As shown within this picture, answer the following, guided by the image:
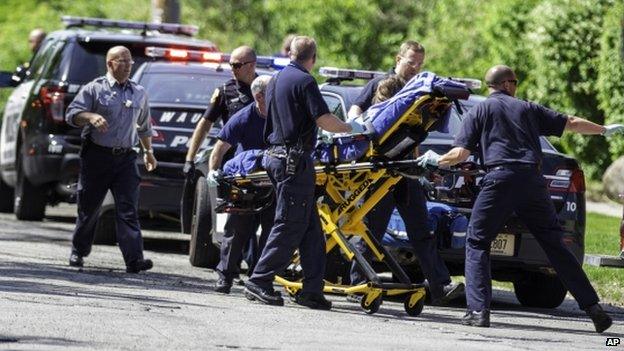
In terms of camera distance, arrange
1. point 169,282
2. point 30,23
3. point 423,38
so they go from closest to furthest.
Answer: point 169,282, point 423,38, point 30,23

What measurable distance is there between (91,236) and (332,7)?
16942 millimetres

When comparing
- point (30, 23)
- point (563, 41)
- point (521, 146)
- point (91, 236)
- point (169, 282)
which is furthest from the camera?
point (30, 23)

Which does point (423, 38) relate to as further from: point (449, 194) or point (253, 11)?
point (449, 194)

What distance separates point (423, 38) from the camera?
29.3m

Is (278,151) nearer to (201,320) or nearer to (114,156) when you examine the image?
(201,320)

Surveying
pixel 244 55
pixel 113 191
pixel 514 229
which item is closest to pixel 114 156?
pixel 113 191

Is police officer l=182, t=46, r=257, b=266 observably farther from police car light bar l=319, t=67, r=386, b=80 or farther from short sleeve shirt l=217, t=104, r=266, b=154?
short sleeve shirt l=217, t=104, r=266, b=154

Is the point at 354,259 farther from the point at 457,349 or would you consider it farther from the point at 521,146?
the point at 457,349

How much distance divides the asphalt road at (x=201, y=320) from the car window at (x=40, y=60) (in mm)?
4730

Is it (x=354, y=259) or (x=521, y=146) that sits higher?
(x=521, y=146)

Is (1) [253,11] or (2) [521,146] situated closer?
(2) [521,146]

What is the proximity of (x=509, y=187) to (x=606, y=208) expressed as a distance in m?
11.1

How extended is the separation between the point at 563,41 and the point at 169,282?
11353 millimetres

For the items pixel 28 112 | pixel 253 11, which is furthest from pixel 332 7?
pixel 28 112
